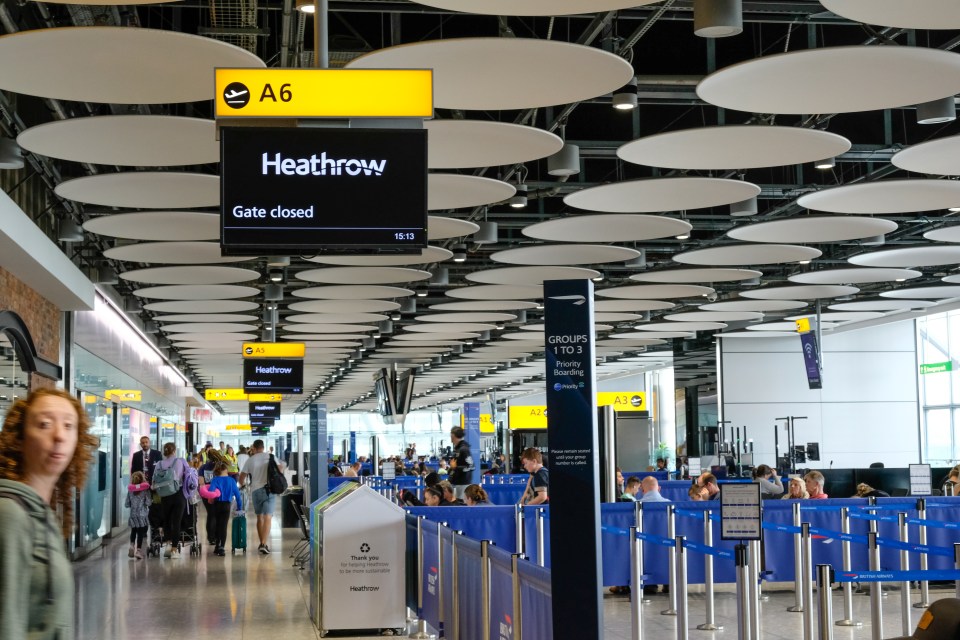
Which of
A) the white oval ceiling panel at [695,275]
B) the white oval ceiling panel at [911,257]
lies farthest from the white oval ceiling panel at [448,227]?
the white oval ceiling panel at [911,257]

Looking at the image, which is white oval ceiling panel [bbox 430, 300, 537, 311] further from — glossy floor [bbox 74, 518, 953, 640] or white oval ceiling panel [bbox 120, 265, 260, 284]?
glossy floor [bbox 74, 518, 953, 640]

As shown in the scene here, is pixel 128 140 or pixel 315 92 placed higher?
pixel 128 140

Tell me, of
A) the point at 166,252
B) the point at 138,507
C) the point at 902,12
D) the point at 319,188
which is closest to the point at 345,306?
the point at 138,507

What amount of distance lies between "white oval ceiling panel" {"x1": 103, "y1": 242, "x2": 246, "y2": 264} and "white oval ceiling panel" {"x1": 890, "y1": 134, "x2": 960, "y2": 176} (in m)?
9.13

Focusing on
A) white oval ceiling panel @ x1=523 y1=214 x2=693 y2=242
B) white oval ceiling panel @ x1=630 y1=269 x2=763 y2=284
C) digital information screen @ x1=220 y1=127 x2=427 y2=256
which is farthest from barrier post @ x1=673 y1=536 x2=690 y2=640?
white oval ceiling panel @ x1=630 y1=269 x2=763 y2=284

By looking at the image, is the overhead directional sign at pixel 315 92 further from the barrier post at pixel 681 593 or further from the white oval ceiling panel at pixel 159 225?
the white oval ceiling panel at pixel 159 225

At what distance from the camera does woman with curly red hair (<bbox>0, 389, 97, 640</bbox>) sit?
268 cm

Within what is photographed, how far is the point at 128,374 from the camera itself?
30469 mm

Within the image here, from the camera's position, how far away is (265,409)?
37875 mm

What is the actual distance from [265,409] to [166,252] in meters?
Answer: 20.5

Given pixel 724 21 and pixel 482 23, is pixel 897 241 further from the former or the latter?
pixel 724 21

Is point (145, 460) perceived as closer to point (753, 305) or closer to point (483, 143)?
point (483, 143)

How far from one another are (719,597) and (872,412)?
24377 mm

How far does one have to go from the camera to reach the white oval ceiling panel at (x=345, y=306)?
2497 centimetres
